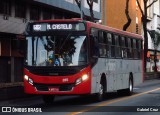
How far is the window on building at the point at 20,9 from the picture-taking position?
124ft

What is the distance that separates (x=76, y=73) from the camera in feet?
58.3

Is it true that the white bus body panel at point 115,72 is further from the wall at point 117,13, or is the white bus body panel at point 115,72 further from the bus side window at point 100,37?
the wall at point 117,13

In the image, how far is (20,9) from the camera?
38.2m

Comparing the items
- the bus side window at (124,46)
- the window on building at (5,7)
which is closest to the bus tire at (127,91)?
the bus side window at (124,46)

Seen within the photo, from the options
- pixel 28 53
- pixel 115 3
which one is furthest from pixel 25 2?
pixel 115 3

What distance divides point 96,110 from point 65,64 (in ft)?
8.55

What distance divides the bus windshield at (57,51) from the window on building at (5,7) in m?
17.6

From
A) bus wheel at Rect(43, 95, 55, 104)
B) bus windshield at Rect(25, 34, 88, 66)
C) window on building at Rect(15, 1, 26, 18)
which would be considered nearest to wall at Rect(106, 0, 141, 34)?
window on building at Rect(15, 1, 26, 18)

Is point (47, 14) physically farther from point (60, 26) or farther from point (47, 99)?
point (60, 26)

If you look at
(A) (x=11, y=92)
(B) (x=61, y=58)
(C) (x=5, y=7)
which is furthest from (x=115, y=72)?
(C) (x=5, y=7)

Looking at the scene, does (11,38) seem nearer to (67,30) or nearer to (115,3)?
(67,30)

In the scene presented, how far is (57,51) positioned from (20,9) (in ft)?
68.4

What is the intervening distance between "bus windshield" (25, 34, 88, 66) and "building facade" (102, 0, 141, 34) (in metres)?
51.0

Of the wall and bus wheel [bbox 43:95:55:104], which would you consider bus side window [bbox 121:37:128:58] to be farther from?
the wall
